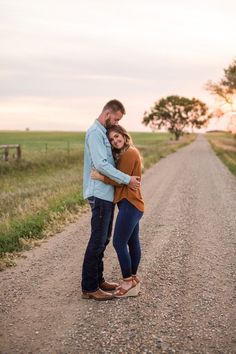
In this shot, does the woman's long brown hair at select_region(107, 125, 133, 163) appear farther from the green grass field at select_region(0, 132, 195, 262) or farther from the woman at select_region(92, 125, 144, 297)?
the green grass field at select_region(0, 132, 195, 262)

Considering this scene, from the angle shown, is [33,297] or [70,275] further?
[70,275]

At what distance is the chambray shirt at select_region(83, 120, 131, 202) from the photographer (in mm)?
5227

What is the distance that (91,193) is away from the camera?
17.9 feet

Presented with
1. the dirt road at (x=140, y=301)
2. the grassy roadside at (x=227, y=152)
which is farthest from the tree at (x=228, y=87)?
the dirt road at (x=140, y=301)

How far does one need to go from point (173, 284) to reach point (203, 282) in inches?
18.0

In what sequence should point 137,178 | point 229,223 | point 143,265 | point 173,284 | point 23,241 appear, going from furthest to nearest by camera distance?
point 229,223 → point 23,241 → point 143,265 → point 173,284 → point 137,178

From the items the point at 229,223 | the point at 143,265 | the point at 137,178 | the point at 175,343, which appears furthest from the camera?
the point at 229,223

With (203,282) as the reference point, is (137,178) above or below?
above

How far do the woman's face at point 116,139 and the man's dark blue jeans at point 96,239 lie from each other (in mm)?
696

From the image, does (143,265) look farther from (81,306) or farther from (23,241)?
(23,241)

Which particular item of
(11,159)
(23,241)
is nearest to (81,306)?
(23,241)

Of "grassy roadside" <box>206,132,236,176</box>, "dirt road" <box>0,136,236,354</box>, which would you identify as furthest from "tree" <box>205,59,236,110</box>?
"dirt road" <box>0,136,236,354</box>

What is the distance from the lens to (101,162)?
5211mm

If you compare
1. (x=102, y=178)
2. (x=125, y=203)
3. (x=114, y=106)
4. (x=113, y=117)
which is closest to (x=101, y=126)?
(x=113, y=117)
